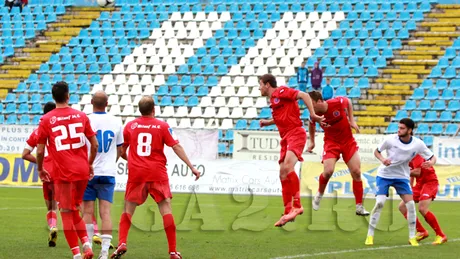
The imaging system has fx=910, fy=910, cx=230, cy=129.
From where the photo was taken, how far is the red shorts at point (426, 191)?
13.9m

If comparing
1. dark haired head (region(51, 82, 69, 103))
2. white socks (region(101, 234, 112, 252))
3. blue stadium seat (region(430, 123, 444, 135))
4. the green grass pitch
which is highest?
dark haired head (region(51, 82, 69, 103))

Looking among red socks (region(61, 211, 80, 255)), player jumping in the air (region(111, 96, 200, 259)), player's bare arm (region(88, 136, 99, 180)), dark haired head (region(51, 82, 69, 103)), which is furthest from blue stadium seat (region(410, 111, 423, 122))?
dark haired head (region(51, 82, 69, 103))

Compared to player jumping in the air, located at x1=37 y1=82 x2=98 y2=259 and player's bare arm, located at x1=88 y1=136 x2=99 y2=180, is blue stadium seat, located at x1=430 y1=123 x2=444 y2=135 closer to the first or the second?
player's bare arm, located at x1=88 y1=136 x2=99 y2=180

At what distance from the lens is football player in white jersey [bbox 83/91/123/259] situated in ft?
37.9

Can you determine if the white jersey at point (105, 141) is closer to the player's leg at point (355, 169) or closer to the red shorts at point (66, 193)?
the red shorts at point (66, 193)

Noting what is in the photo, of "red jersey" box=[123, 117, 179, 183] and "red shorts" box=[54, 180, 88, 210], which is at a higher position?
"red jersey" box=[123, 117, 179, 183]

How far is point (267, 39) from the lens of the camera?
34.7 m

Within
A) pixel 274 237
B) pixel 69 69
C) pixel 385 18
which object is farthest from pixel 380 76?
pixel 274 237

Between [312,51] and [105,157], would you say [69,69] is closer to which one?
[312,51]

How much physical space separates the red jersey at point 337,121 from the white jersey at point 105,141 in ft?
13.9

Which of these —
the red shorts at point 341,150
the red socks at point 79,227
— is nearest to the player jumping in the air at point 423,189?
the red shorts at point 341,150

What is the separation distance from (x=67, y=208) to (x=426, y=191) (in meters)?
6.07

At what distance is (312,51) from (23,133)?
1199 cm

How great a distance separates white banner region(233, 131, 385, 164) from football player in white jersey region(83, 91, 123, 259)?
44.4 ft
